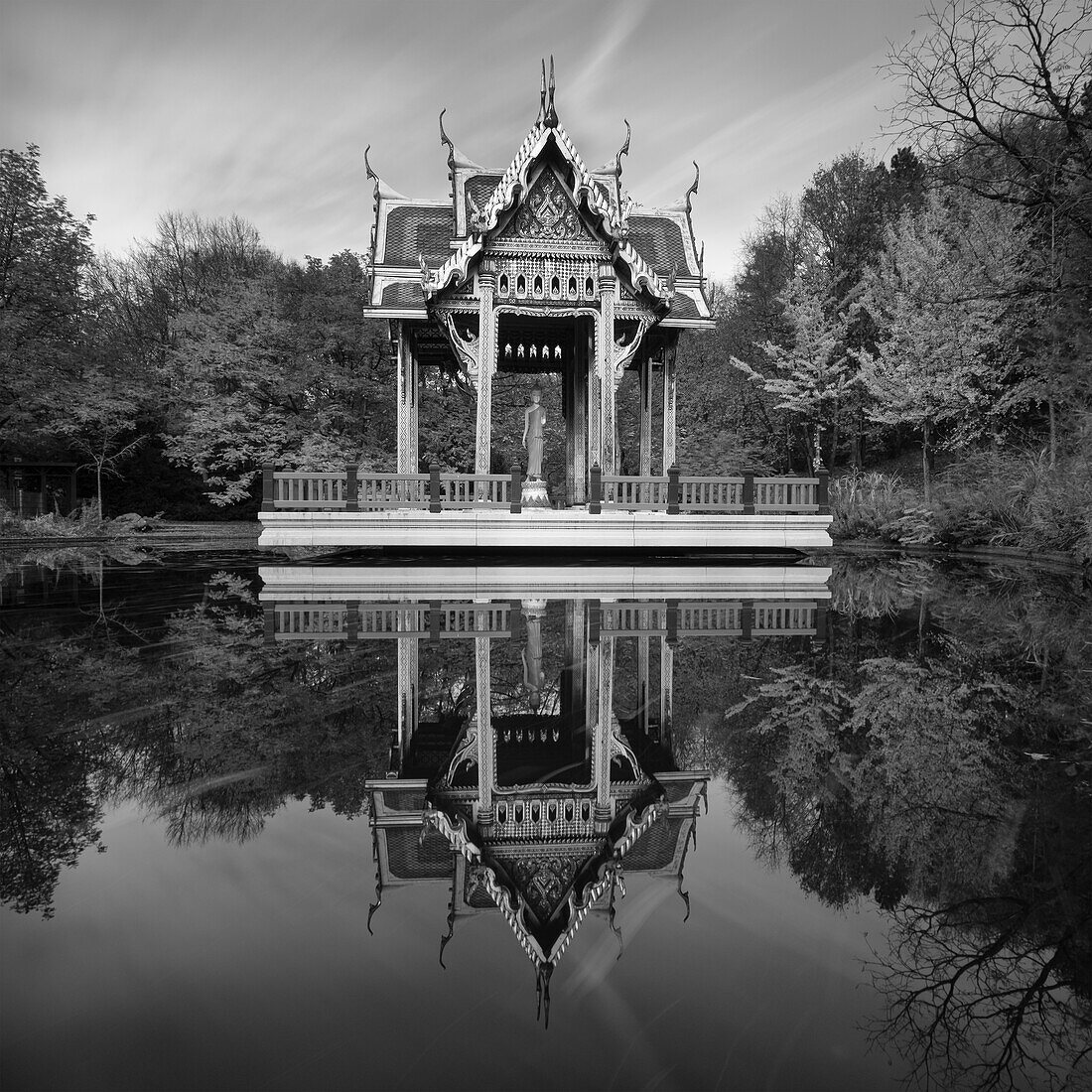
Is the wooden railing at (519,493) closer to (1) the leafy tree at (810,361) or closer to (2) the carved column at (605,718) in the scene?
(2) the carved column at (605,718)

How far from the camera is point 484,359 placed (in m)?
15.0

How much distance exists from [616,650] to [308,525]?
937 centimetres

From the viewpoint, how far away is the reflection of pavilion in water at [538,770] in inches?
81.5

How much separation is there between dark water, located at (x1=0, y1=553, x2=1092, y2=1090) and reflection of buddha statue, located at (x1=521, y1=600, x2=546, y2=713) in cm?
5

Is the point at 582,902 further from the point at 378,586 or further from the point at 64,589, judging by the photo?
the point at 64,589

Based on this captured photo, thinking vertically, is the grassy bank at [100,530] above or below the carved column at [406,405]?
below

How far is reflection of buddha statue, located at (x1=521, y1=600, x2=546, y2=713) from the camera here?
13.7 ft

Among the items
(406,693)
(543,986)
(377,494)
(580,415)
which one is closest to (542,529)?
(377,494)

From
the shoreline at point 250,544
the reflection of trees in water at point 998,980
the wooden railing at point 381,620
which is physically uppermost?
the shoreline at point 250,544

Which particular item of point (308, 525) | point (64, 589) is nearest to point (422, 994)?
point (64, 589)

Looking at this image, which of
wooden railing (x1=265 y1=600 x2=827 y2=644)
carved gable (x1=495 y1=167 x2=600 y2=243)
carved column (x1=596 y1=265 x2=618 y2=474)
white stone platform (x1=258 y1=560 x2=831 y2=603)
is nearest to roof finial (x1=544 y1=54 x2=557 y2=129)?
carved gable (x1=495 y1=167 x2=600 y2=243)

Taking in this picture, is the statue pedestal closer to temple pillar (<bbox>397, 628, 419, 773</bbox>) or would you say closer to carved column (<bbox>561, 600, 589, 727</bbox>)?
carved column (<bbox>561, 600, 589, 727</bbox>)

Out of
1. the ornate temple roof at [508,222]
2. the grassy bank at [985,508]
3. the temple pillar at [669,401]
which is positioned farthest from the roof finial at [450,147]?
the grassy bank at [985,508]

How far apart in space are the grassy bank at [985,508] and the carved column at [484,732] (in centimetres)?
995
